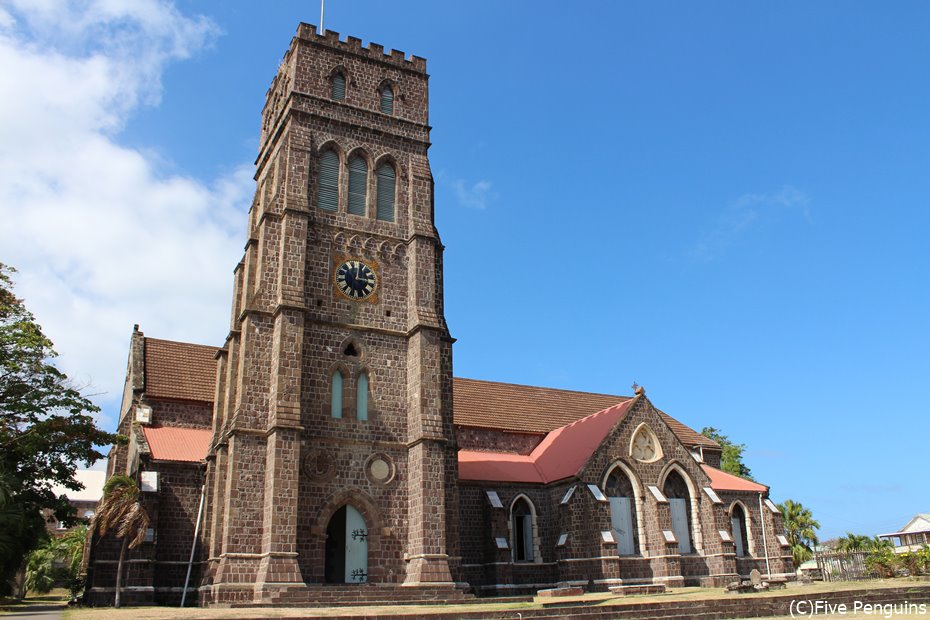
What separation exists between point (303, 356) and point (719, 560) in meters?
19.9

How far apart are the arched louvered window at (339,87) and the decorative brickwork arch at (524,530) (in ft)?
61.4

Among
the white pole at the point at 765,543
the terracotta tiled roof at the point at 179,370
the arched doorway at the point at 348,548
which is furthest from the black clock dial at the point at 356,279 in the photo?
the white pole at the point at 765,543

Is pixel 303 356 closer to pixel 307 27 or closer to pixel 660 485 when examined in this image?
pixel 307 27

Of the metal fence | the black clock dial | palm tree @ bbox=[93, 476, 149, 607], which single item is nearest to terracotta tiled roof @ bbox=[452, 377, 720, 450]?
the metal fence

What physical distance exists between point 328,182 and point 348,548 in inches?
555

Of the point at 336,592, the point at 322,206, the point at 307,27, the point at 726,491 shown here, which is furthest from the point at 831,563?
the point at 307,27

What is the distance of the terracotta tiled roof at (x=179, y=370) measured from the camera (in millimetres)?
33312

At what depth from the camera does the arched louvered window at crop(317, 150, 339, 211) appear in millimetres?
29891

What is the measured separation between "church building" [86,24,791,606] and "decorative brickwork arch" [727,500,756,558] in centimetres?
9

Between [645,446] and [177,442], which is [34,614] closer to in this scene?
[177,442]

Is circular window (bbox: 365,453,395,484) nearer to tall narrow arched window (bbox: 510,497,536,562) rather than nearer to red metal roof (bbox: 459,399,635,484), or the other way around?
red metal roof (bbox: 459,399,635,484)

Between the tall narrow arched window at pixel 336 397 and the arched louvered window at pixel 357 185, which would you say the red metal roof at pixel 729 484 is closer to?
the tall narrow arched window at pixel 336 397

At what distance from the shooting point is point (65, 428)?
29656 millimetres

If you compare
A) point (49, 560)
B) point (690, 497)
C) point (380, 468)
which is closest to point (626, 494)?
point (690, 497)
